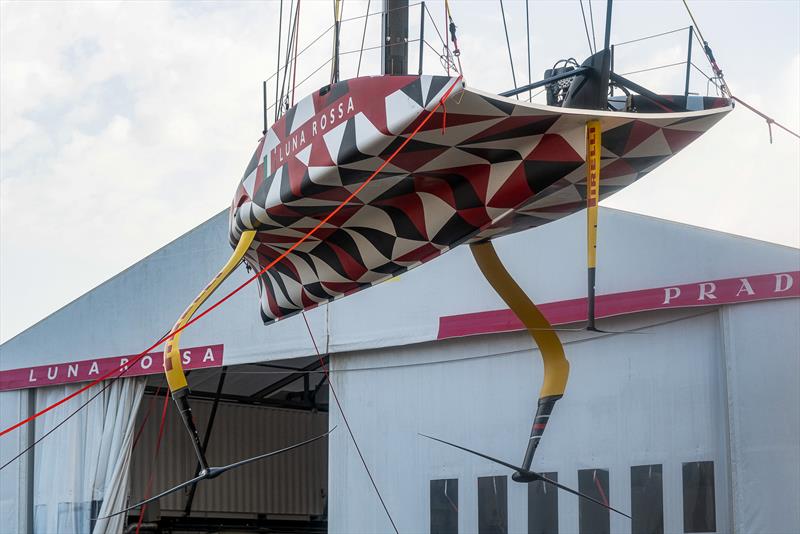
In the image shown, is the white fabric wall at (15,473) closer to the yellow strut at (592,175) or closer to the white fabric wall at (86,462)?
the white fabric wall at (86,462)

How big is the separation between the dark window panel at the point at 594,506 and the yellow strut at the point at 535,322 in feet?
11.8

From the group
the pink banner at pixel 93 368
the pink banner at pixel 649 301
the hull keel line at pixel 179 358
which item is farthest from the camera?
the pink banner at pixel 93 368

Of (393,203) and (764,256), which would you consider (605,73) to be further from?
(764,256)

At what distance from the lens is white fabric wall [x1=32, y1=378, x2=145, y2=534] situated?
1802 centimetres

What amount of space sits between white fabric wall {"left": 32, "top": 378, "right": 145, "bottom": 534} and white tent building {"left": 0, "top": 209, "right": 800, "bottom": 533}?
3 centimetres

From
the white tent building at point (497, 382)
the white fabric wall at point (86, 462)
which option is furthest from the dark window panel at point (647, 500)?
the white fabric wall at point (86, 462)

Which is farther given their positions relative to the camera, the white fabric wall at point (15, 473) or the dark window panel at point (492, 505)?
the white fabric wall at point (15, 473)

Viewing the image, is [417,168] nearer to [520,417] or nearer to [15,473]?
[520,417]

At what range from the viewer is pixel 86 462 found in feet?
60.5

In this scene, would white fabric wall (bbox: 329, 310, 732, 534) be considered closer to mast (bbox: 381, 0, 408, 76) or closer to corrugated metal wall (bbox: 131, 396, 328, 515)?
mast (bbox: 381, 0, 408, 76)

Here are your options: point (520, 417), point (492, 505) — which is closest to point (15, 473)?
point (492, 505)

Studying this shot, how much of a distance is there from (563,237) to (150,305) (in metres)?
7.96

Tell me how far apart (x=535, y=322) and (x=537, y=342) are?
0.67 ft

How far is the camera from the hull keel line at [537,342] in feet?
30.7
